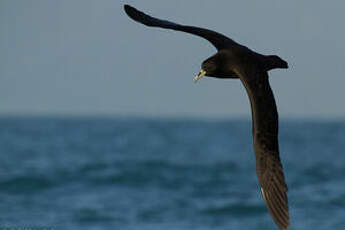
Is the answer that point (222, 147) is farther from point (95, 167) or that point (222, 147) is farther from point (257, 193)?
point (257, 193)

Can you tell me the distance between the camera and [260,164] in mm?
9461

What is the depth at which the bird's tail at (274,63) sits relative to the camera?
Result: 10375mm

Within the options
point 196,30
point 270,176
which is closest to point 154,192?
point 196,30

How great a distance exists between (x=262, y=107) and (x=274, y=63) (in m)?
1.15

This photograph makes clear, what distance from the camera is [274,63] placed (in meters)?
10.5

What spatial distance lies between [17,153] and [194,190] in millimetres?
11514

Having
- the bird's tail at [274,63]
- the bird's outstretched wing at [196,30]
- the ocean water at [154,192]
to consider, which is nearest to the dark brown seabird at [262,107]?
the bird's tail at [274,63]

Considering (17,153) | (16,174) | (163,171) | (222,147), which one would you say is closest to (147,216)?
(16,174)

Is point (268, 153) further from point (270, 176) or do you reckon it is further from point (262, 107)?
point (262, 107)

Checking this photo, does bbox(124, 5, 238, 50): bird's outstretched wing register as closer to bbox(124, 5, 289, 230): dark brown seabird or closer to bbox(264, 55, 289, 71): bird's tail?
bbox(124, 5, 289, 230): dark brown seabird

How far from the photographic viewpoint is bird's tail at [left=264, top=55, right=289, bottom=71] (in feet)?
34.0

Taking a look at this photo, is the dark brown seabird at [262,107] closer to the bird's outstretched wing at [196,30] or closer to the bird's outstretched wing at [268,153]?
the bird's outstretched wing at [268,153]

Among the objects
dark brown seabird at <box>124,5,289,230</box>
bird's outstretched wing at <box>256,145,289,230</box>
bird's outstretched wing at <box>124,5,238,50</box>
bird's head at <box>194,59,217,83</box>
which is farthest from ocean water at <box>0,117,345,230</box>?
bird's outstretched wing at <box>256,145,289,230</box>

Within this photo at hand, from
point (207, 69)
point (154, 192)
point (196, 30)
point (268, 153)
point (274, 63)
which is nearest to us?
point (268, 153)
